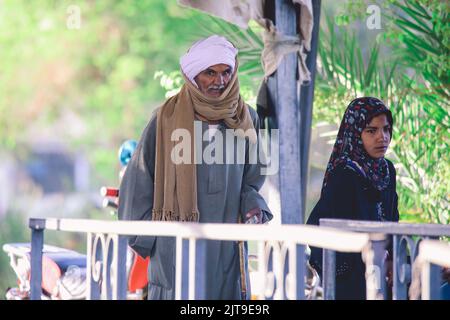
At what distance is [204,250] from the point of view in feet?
13.5

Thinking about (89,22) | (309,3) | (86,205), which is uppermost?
(89,22)

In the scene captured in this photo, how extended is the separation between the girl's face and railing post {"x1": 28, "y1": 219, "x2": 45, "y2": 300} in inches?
59.5

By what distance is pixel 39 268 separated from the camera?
5.45 meters

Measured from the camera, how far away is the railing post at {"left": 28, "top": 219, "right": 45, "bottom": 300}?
5.37 meters

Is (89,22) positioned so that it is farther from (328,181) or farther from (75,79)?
(328,181)

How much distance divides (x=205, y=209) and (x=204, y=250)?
1048 millimetres

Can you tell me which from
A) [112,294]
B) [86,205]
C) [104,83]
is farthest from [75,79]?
[112,294]

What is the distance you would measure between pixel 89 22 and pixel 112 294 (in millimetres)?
15458

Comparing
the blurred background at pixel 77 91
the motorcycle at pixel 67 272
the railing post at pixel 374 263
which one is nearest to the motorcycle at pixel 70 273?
the motorcycle at pixel 67 272

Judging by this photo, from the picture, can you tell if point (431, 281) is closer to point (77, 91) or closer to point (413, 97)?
point (413, 97)

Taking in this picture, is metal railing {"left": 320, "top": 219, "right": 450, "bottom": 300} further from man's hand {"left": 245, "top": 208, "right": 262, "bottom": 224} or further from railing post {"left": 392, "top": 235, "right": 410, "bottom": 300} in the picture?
man's hand {"left": 245, "top": 208, "right": 262, "bottom": 224}

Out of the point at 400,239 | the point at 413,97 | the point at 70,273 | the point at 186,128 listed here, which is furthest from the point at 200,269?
the point at 413,97

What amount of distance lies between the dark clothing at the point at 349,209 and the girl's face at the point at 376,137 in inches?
6.2

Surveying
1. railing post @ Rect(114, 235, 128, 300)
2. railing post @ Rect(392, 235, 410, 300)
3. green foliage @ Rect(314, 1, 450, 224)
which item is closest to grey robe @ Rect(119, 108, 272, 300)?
railing post @ Rect(114, 235, 128, 300)
